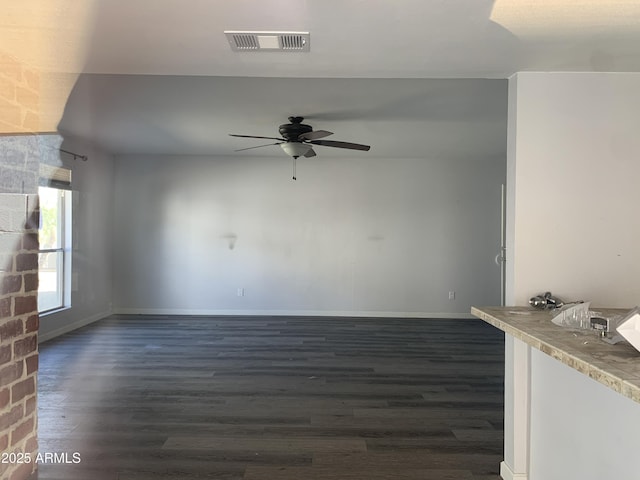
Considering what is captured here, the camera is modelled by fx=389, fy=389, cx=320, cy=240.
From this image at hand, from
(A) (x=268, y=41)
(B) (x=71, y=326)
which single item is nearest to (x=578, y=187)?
(A) (x=268, y=41)

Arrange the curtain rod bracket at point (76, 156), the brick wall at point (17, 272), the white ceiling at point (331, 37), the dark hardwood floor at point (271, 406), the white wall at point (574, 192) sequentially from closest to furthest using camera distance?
the white ceiling at point (331, 37)
the brick wall at point (17, 272)
the white wall at point (574, 192)
the dark hardwood floor at point (271, 406)
the curtain rod bracket at point (76, 156)

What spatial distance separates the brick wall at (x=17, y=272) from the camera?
1.62 meters

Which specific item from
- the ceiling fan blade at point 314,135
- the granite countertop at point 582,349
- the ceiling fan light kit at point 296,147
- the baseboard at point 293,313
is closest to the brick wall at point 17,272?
the granite countertop at point 582,349

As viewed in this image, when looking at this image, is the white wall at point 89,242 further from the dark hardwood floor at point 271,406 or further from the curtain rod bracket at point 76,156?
the dark hardwood floor at point 271,406

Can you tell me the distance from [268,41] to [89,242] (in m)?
5.16

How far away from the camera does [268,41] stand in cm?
171

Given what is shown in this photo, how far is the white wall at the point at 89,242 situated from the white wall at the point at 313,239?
271mm

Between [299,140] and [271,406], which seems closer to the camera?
[271,406]

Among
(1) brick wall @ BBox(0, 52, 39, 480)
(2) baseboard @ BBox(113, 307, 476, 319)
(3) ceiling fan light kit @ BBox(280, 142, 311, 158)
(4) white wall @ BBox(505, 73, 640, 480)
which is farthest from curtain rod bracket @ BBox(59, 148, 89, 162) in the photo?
(4) white wall @ BBox(505, 73, 640, 480)

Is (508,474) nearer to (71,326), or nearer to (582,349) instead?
(582,349)

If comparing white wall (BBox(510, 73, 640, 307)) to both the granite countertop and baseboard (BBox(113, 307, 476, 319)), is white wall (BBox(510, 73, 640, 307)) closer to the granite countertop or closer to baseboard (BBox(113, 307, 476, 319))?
the granite countertop

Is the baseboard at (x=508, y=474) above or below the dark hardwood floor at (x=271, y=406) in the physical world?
above

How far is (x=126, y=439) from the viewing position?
2.50m

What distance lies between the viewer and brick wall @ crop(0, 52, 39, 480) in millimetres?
1625
